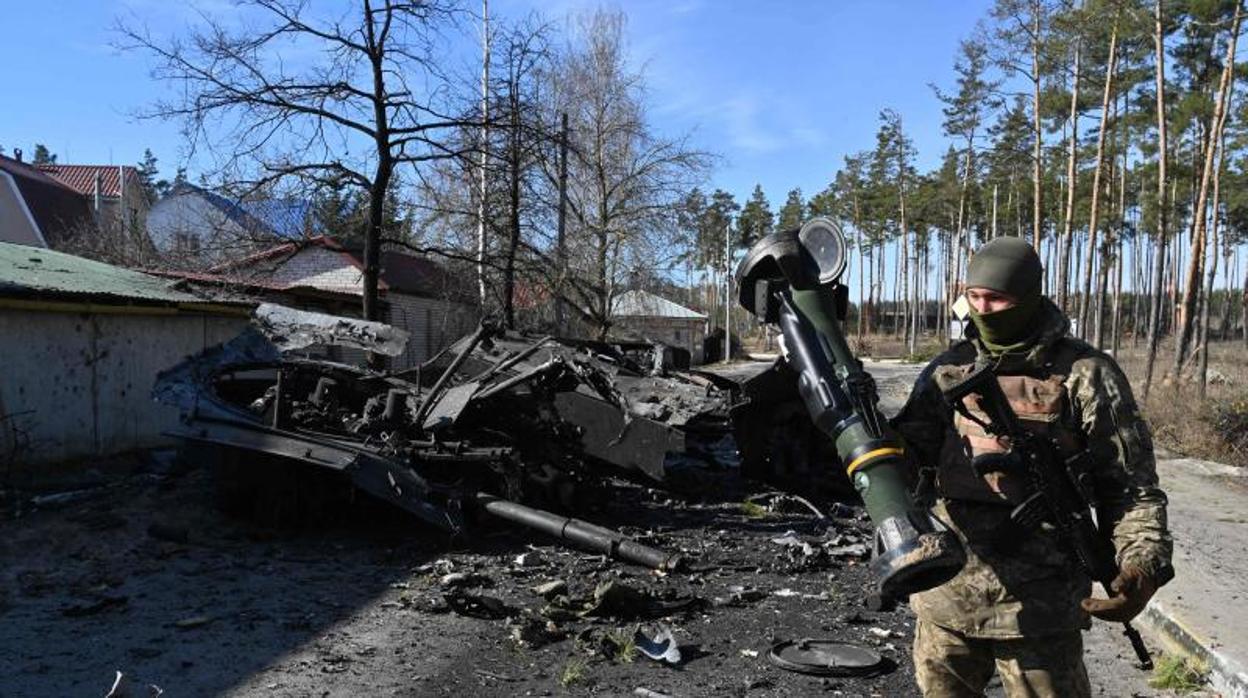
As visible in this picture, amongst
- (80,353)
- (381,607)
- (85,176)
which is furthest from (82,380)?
(85,176)

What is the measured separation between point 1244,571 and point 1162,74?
18763mm

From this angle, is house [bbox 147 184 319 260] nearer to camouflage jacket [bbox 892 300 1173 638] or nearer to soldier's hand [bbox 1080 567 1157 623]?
camouflage jacket [bbox 892 300 1173 638]

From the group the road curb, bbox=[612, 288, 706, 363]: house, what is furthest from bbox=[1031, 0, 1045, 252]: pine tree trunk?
the road curb

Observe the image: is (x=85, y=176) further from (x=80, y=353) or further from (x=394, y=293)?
(x=80, y=353)

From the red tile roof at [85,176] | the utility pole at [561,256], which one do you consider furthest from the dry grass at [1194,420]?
the red tile roof at [85,176]

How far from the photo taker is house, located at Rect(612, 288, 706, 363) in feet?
101


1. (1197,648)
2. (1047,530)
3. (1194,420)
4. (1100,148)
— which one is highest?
(1100,148)

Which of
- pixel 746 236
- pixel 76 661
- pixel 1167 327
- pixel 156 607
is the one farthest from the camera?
pixel 746 236

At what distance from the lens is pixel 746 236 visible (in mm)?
71125

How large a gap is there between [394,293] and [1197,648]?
23085 mm

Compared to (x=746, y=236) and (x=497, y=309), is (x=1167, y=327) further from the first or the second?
(x=497, y=309)

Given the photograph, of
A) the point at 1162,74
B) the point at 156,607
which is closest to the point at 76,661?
the point at 156,607

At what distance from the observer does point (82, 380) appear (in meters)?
11.7

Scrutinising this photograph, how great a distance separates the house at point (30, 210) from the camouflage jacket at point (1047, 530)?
119 ft
